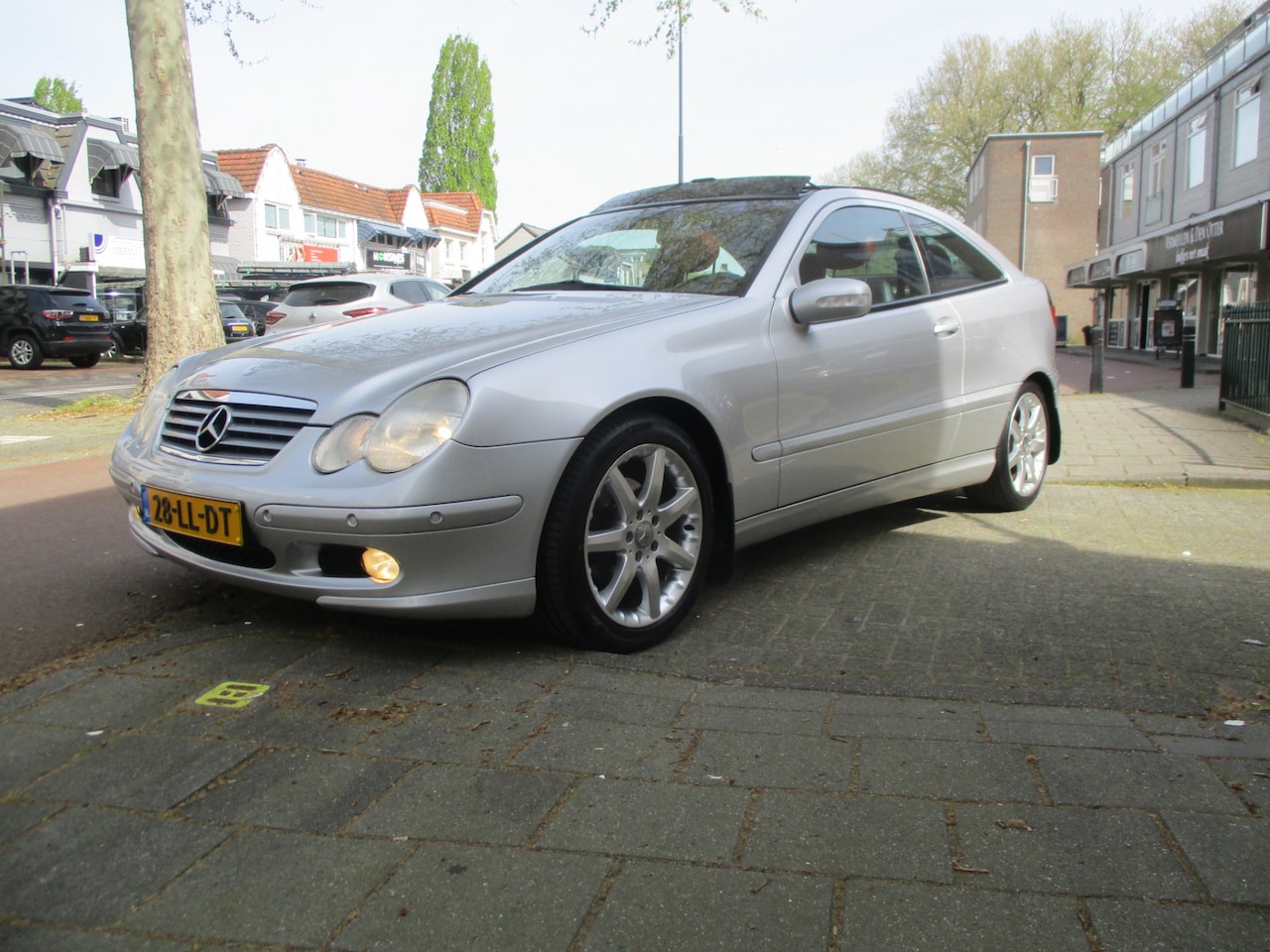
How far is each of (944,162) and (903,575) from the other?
2119 inches

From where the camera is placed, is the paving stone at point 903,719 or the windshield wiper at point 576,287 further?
the windshield wiper at point 576,287

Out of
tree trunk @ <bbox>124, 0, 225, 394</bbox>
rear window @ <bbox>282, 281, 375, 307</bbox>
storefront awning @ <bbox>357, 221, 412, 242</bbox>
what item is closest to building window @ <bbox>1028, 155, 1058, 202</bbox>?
storefront awning @ <bbox>357, 221, 412, 242</bbox>

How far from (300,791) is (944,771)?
143 cm

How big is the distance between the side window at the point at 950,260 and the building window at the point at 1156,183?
2853 cm

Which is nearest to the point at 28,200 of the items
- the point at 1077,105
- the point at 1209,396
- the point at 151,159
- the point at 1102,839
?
the point at 151,159

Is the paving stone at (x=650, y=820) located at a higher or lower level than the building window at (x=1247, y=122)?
lower

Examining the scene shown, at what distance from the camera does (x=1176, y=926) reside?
1819 mm

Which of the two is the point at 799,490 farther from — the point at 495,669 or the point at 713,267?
the point at 495,669

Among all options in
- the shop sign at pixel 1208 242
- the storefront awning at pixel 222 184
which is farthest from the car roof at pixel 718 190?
the storefront awning at pixel 222 184

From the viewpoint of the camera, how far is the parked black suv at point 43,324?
68.0 ft

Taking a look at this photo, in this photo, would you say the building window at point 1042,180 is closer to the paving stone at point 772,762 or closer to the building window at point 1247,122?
the building window at point 1247,122

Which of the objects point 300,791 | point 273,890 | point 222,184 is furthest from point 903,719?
point 222,184

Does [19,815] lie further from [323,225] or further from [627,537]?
[323,225]

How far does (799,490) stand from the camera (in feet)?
13.1
